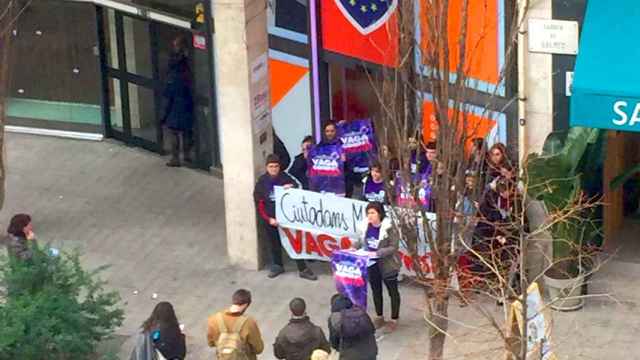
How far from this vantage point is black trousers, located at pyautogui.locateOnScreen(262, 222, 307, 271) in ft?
64.7

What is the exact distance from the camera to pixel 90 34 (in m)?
24.9

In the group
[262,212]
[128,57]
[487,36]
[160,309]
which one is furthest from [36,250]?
[128,57]

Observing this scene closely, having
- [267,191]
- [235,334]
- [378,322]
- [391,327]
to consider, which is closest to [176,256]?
[267,191]

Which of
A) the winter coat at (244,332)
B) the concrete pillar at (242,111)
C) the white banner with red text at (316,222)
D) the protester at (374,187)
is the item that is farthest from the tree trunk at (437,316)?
the concrete pillar at (242,111)

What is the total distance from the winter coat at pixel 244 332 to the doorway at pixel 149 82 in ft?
24.4

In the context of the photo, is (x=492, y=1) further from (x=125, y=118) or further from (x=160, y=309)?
(x=125, y=118)

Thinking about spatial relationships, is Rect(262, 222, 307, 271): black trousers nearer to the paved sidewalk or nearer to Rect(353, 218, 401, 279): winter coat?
the paved sidewalk

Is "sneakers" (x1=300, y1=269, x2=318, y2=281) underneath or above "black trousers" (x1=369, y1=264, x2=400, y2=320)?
underneath

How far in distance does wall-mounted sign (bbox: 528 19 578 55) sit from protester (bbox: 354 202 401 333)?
2.54 metres

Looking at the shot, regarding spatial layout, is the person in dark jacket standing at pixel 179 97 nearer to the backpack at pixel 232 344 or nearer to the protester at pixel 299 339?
the backpack at pixel 232 344

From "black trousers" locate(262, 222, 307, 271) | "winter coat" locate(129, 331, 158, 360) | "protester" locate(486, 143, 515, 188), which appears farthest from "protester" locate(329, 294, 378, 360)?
"black trousers" locate(262, 222, 307, 271)

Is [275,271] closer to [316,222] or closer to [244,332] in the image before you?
[316,222]

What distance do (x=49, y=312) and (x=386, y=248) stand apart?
145 inches

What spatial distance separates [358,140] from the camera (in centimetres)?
2042
